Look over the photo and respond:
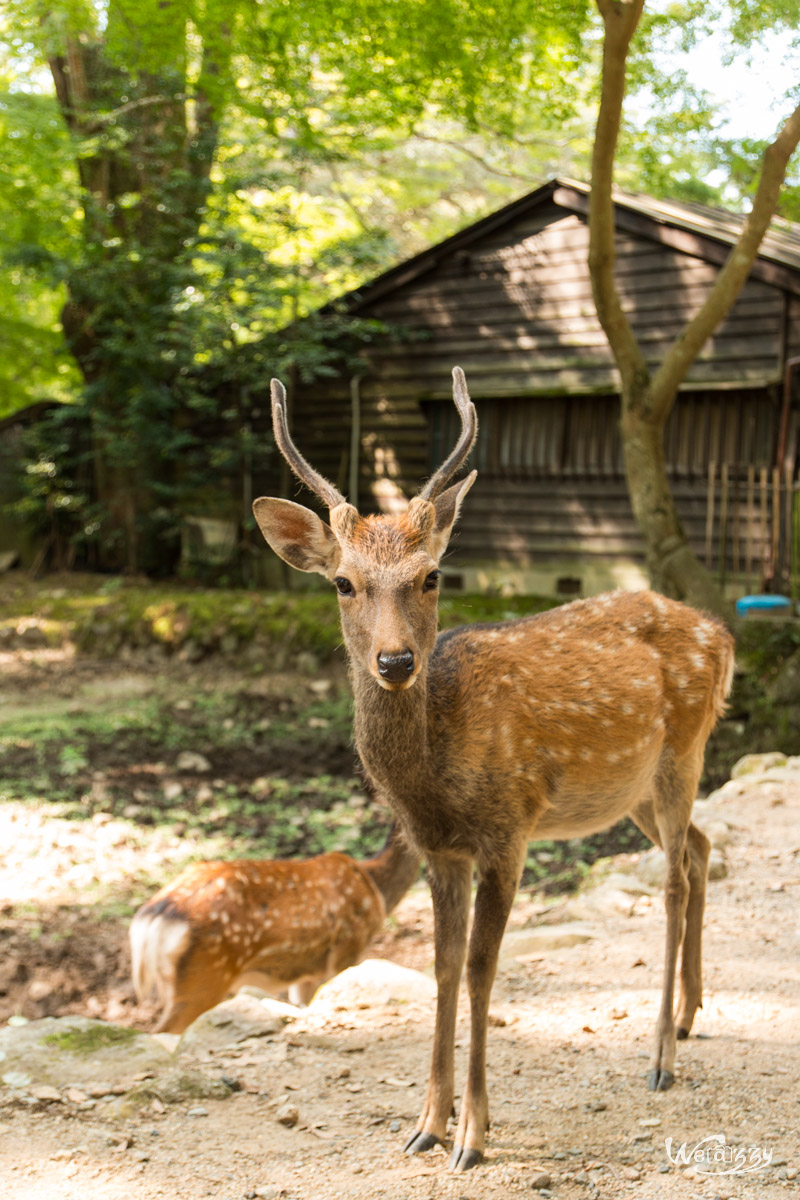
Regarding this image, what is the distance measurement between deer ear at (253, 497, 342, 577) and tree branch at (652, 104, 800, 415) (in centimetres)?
664

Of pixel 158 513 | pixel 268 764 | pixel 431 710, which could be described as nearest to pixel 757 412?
pixel 268 764

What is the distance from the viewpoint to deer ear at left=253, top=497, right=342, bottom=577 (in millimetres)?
3258

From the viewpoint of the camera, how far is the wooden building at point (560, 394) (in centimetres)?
1196

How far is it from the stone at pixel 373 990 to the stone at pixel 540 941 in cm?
51

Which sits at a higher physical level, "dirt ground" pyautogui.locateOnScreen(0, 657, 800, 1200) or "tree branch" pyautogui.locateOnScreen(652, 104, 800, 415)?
"tree branch" pyautogui.locateOnScreen(652, 104, 800, 415)

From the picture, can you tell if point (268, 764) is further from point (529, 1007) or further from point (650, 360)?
point (650, 360)

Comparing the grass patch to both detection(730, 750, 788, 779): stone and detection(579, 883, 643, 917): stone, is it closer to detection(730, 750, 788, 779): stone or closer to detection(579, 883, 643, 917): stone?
detection(579, 883, 643, 917): stone

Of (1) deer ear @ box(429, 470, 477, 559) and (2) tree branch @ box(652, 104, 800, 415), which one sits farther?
(2) tree branch @ box(652, 104, 800, 415)

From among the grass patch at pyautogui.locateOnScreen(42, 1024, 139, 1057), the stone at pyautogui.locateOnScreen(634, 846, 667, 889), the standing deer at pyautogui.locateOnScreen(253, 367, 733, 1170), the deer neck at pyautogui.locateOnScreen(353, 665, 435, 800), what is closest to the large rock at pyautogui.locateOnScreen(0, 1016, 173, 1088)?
the grass patch at pyautogui.locateOnScreen(42, 1024, 139, 1057)

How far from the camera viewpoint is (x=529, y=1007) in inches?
167

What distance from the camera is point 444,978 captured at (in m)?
3.20

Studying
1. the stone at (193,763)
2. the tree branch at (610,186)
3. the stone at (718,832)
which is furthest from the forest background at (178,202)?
the stone at (718,832)

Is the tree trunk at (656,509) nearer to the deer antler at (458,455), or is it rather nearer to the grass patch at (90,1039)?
the deer antler at (458,455)

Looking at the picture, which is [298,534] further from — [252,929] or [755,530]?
[755,530]
